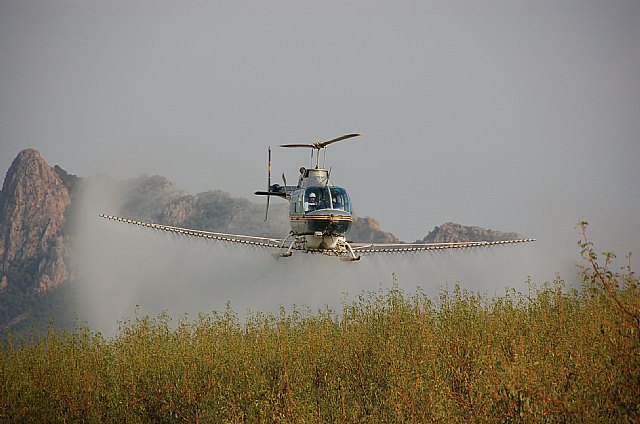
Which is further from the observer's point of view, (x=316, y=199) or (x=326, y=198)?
(x=316, y=199)

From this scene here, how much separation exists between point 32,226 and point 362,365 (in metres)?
109

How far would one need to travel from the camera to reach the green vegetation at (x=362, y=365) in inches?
487

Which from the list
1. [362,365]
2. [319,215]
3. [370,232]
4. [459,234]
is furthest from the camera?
[370,232]

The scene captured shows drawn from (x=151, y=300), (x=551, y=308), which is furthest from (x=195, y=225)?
(x=551, y=308)

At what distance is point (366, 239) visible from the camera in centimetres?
11231

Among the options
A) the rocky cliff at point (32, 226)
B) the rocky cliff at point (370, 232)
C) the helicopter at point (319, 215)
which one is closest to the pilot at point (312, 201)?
the helicopter at point (319, 215)

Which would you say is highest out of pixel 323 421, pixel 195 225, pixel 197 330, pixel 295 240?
pixel 195 225

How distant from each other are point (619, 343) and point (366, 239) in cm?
9931

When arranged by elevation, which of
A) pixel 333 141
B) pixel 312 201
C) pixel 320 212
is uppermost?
pixel 333 141

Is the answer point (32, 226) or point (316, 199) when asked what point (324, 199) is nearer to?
point (316, 199)

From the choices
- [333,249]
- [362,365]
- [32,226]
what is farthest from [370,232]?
[362,365]

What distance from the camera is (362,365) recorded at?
60.4 feet

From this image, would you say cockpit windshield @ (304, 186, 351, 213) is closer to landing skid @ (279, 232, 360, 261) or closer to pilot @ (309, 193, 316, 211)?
pilot @ (309, 193, 316, 211)

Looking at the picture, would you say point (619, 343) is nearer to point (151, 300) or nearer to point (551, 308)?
point (551, 308)
